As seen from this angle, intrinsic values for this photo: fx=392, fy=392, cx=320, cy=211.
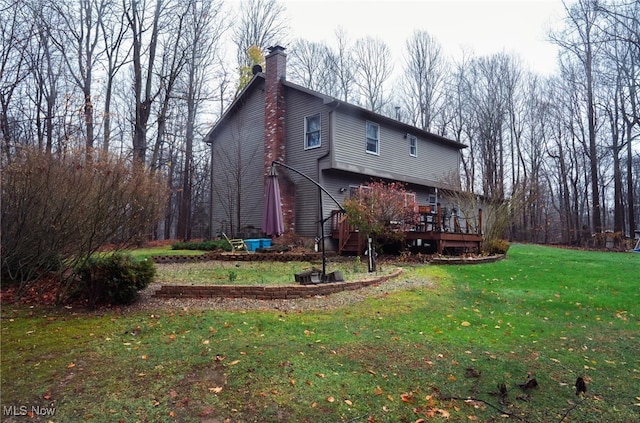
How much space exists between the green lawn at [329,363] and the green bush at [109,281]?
423mm

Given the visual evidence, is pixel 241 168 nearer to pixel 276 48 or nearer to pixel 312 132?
pixel 312 132

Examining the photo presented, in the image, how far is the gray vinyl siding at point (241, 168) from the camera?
54.2 feet

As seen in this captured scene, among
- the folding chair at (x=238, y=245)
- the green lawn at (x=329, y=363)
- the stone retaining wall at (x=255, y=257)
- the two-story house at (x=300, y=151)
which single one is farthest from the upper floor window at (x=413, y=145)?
the green lawn at (x=329, y=363)

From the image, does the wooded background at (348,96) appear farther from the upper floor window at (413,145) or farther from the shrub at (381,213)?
the shrub at (381,213)

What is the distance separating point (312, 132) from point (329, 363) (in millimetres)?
12198

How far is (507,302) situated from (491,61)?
89.9 feet

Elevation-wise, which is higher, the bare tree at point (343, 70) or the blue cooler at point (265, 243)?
the bare tree at point (343, 70)

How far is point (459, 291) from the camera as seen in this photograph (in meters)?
7.07

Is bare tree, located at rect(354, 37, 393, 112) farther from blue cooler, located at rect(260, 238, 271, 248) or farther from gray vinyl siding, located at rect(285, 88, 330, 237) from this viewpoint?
blue cooler, located at rect(260, 238, 271, 248)

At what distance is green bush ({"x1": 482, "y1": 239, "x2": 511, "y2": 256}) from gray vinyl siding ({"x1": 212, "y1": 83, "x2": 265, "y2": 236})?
28.2 feet

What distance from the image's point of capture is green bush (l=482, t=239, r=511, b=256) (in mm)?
13328

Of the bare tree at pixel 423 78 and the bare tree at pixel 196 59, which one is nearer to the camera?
the bare tree at pixel 196 59

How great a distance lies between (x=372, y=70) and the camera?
2917 cm

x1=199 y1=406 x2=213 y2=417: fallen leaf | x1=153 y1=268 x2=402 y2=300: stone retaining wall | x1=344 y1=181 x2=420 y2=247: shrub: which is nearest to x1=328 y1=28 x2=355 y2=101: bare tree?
x1=344 y1=181 x2=420 y2=247: shrub
